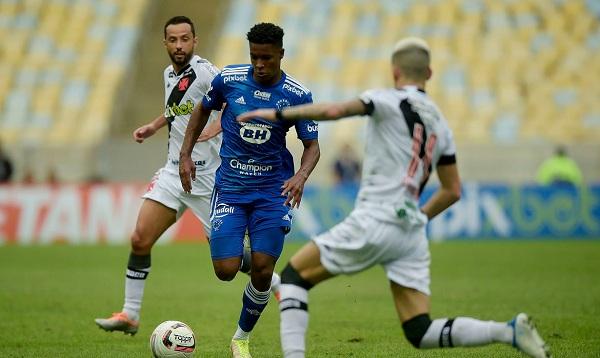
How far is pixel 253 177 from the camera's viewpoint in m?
9.05

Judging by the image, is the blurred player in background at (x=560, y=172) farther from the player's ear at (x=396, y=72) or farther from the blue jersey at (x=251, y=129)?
the player's ear at (x=396, y=72)

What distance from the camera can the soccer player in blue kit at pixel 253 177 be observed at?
8875 mm

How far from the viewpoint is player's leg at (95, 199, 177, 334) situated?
10180mm

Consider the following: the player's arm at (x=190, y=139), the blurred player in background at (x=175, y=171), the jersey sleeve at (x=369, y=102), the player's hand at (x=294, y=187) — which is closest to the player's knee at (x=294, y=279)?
the jersey sleeve at (x=369, y=102)

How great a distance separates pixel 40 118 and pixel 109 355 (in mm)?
24042

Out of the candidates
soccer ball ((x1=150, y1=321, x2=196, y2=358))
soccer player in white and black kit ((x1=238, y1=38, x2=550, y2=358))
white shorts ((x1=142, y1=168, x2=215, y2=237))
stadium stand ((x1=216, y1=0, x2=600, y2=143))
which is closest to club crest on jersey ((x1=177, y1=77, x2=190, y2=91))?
white shorts ((x1=142, y1=168, x2=215, y2=237))

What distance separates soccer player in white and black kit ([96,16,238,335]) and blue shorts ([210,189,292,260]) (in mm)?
1186

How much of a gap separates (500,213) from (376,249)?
18.7m

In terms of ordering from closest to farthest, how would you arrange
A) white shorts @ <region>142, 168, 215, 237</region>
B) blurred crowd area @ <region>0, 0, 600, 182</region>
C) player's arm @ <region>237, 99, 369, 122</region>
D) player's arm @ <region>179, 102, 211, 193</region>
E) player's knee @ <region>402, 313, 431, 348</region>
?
player's arm @ <region>237, 99, 369, 122</region> < player's knee @ <region>402, 313, 431, 348</region> < player's arm @ <region>179, 102, 211, 193</region> < white shorts @ <region>142, 168, 215, 237</region> < blurred crowd area @ <region>0, 0, 600, 182</region>

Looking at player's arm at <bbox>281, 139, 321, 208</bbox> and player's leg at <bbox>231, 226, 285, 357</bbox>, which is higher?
player's arm at <bbox>281, 139, 321, 208</bbox>

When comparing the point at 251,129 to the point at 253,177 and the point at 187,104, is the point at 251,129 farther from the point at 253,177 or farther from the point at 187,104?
the point at 187,104

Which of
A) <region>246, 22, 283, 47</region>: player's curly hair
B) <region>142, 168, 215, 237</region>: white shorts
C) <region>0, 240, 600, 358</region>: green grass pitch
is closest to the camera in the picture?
<region>246, 22, 283, 47</region>: player's curly hair

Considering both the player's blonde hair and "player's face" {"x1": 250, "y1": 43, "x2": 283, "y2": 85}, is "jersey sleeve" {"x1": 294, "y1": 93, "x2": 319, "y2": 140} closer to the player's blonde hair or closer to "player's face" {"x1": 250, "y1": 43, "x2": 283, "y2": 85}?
"player's face" {"x1": 250, "y1": 43, "x2": 283, "y2": 85}

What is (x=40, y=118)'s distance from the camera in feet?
106
